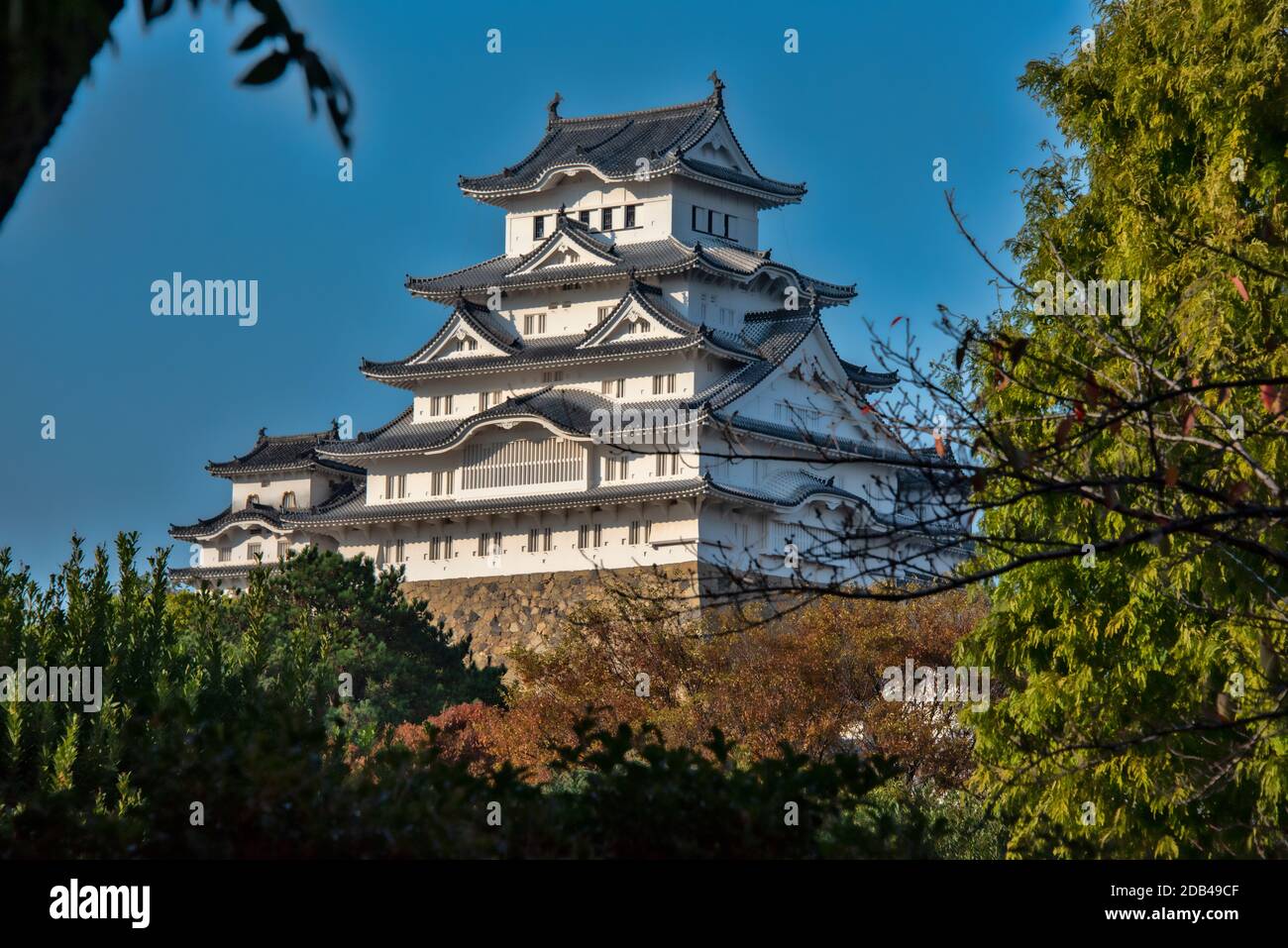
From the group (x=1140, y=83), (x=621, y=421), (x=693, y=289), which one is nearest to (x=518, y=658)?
(x=621, y=421)

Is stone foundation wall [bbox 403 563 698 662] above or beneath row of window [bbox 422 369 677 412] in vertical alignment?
beneath

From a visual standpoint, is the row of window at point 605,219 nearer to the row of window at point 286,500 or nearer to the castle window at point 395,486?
the castle window at point 395,486

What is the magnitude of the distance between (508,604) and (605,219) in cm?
1199

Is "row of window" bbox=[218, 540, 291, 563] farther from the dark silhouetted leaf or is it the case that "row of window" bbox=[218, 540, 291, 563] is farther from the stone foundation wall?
the dark silhouetted leaf

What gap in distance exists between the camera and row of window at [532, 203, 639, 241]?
1973 inches

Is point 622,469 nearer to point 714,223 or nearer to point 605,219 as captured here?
point 605,219

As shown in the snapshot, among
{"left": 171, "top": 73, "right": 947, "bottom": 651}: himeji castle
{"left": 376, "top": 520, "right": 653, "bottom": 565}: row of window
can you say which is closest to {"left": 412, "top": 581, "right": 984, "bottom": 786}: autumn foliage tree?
{"left": 171, "top": 73, "right": 947, "bottom": 651}: himeji castle

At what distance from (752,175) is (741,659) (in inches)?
940

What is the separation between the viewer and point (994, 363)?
22.3 feet

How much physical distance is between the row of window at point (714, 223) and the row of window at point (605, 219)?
181cm

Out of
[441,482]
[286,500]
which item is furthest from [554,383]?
[286,500]

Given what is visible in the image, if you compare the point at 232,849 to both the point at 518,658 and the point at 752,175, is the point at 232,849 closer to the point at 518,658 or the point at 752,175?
the point at 518,658

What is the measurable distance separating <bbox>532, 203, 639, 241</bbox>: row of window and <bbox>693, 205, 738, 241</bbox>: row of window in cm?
181

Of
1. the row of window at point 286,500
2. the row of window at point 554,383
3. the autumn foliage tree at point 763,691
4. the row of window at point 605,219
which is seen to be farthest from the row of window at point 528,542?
the autumn foliage tree at point 763,691
